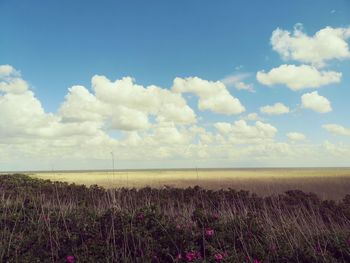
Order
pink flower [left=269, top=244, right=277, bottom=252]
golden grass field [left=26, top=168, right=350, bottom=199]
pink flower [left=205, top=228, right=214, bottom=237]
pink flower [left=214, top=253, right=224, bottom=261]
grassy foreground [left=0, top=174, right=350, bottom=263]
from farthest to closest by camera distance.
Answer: golden grass field [left=26, top=168, right=350, bottom=199], pink flower [left=205, top=228, right=214, bottom=237], pink flower [left=269, top=244, right=277, bottom=252], grassy foreground [left=0, top=174, right=350, bottom=263], pink flower [left=214, top=253, right=224, bottom=261]

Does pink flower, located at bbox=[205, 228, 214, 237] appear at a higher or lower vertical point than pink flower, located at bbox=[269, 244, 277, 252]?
higher

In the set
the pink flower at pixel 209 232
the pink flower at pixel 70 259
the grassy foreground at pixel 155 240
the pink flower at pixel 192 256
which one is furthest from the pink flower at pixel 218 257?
the pink flower at pixel 70 259

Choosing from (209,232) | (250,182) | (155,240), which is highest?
(209,232)

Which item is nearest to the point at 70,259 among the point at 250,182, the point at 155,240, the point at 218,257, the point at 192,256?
the point at 155,240

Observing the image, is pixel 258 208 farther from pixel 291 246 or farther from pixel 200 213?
pixel 291 246

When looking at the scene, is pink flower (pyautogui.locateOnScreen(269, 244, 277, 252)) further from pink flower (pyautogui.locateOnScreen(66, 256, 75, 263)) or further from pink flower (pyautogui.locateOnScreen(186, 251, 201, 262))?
pink flower (pyautogui.locateOnScreen(66, 256, 75, 263))

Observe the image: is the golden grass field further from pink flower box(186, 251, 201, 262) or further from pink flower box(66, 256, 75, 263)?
pink flower box(186, 251, 201, 262)

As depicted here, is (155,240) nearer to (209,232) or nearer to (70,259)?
(209,232)

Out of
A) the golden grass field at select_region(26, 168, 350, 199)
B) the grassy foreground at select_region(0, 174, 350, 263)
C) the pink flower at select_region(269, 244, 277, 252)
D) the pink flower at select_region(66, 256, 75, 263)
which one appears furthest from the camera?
the golden grass field at select_region(26, 168, 350, 199)

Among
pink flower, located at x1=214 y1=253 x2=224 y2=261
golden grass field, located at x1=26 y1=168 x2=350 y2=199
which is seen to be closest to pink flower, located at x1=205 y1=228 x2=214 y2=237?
pink flower, located at x1=214 y1=253 x2=224 y2=261

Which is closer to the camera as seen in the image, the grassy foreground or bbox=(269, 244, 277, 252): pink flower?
the grassy foreground

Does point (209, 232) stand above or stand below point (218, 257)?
above

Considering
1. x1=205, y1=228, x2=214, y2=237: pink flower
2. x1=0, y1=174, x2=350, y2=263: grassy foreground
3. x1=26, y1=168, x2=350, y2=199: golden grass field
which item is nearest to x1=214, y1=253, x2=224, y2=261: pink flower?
x1=0, y1=174, x2=350, y2=263: grassy foreground

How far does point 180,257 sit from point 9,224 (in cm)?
467
